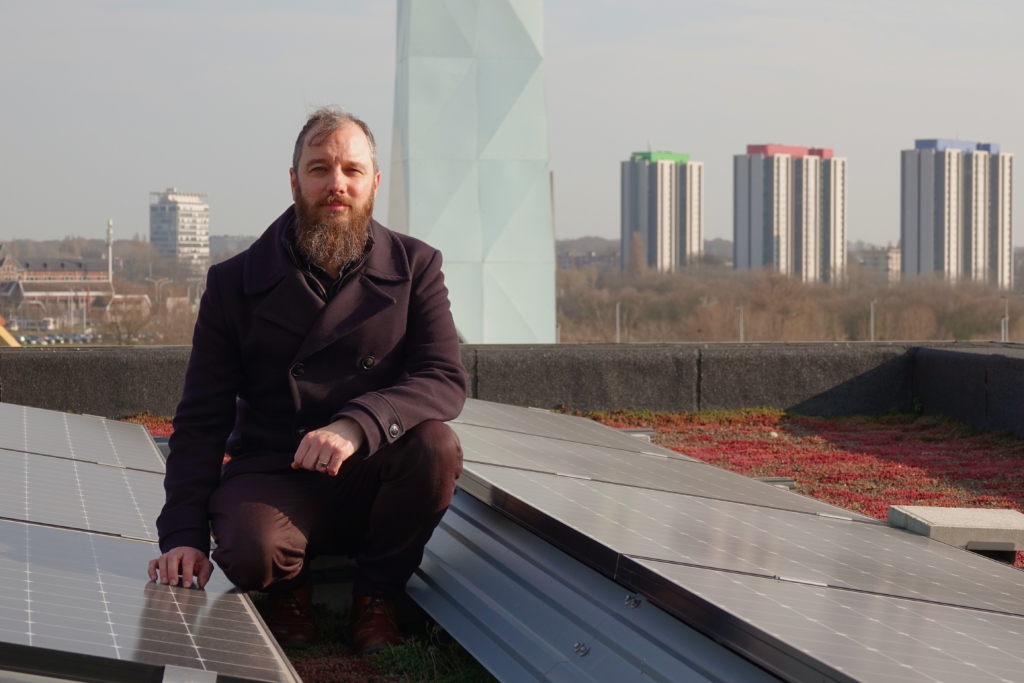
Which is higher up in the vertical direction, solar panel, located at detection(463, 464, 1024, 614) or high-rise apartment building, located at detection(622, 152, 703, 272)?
high-rise apartment building, located at detection(622, 152, 703, 272)

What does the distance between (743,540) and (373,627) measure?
127 centimetres

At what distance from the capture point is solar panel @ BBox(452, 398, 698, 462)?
5.63 m

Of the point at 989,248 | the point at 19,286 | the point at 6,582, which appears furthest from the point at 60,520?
the point at 989,248

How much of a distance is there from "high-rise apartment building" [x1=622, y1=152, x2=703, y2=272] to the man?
134 m

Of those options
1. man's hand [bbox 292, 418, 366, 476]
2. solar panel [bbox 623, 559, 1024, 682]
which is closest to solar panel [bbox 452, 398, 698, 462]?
man's hand [bbox 292, 418, 366, 476]

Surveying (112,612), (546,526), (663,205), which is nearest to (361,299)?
(546,526)

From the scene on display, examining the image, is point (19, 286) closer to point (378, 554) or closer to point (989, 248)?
point (378, 554)

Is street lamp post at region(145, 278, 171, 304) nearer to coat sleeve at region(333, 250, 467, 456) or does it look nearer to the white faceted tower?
the white faceted tower

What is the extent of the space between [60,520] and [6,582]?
0.75m

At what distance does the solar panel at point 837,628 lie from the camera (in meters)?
2.19

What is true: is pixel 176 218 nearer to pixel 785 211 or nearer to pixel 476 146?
pixel 785 211

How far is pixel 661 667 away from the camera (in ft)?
9.09

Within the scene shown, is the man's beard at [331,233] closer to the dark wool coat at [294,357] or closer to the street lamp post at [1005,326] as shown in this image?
the dark wool coat at [294,357]

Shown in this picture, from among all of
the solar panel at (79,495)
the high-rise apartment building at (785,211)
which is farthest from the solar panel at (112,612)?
the high-rise apartment building at (785,211)
